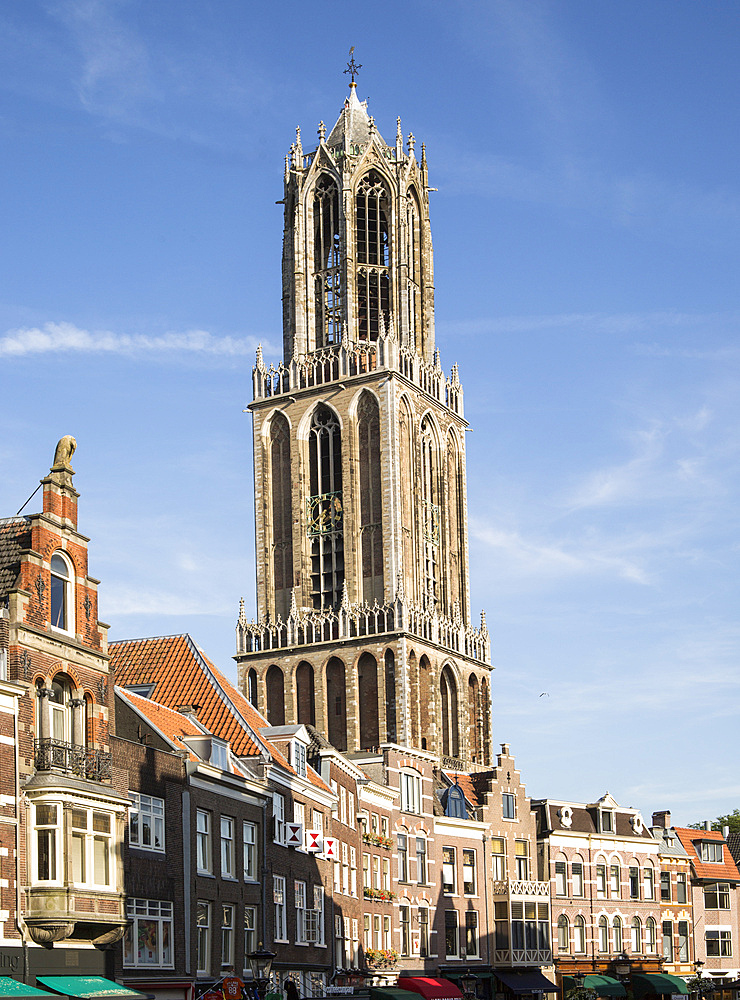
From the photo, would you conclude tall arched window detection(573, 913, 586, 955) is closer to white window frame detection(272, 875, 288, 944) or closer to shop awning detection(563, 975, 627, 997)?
shop awning detection(563, 975, 627, 997)

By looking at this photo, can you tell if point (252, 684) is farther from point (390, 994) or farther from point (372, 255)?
point (390, 994)

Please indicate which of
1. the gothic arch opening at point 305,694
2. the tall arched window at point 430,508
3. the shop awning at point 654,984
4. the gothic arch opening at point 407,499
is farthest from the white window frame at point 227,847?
the tall arched window at point 430,508

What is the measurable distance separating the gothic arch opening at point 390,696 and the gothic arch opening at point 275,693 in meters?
7.09

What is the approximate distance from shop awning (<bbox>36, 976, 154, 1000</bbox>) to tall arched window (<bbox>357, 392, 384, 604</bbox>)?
62.4m

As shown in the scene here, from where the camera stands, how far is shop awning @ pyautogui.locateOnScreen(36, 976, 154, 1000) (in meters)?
34.6

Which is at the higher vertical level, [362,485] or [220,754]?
[362,485]

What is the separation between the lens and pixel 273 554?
103000mm

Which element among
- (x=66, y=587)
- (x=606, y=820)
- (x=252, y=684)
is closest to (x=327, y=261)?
(x=252, y=684)

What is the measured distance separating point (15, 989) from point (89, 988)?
3330 mm

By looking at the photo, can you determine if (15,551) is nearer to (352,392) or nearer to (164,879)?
(164,879)

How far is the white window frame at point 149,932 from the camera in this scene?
129 feet

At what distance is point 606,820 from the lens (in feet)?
265

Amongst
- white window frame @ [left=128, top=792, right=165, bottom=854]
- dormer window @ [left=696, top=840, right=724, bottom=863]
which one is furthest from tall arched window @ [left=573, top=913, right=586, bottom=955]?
white window frame @ [left=128, top=792, right=165, bottom=854]

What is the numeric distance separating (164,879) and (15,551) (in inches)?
389
